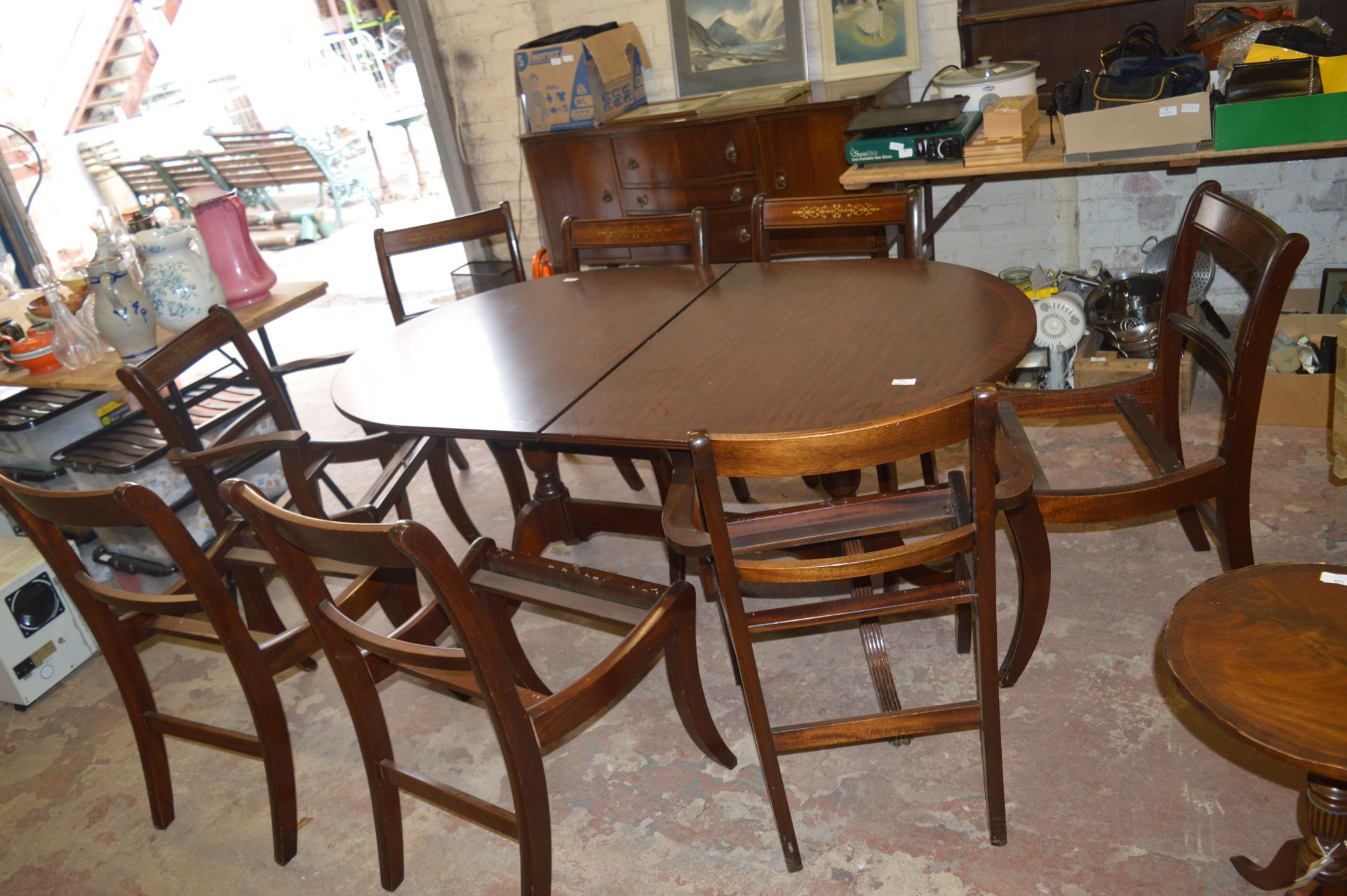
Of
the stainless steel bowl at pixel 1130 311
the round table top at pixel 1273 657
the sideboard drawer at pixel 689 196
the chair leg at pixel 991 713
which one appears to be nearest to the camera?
the round table top at pixel 1273 657

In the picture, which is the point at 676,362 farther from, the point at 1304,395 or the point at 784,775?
the point at 1304,395

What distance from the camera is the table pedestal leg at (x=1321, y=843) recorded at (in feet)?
4.34

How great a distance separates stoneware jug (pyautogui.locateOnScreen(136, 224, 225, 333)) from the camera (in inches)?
114

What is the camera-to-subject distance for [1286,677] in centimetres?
130

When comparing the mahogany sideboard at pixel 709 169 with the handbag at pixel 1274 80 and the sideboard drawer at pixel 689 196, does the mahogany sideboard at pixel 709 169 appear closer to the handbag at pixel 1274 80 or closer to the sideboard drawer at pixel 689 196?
the sideboard drawer at pixel 689 196

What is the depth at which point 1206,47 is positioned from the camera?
2943mm

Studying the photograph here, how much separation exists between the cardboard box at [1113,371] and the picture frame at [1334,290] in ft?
1.56

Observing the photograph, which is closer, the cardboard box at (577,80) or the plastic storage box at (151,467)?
the plastic storage box at (151,467)

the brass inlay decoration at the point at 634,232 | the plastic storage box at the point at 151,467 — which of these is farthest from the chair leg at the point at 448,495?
the brass inlay decoration at the point at 634,232

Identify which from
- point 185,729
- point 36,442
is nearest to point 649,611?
point 185,729

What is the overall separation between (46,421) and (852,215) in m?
2.52

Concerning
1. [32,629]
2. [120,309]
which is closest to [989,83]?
[120,309]

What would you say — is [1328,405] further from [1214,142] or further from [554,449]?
[554,449]

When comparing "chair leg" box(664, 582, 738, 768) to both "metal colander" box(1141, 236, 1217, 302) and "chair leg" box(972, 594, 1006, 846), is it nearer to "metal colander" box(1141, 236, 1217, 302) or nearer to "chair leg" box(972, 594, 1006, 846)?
"chair leg" box(972, 594, 1006, 846)
